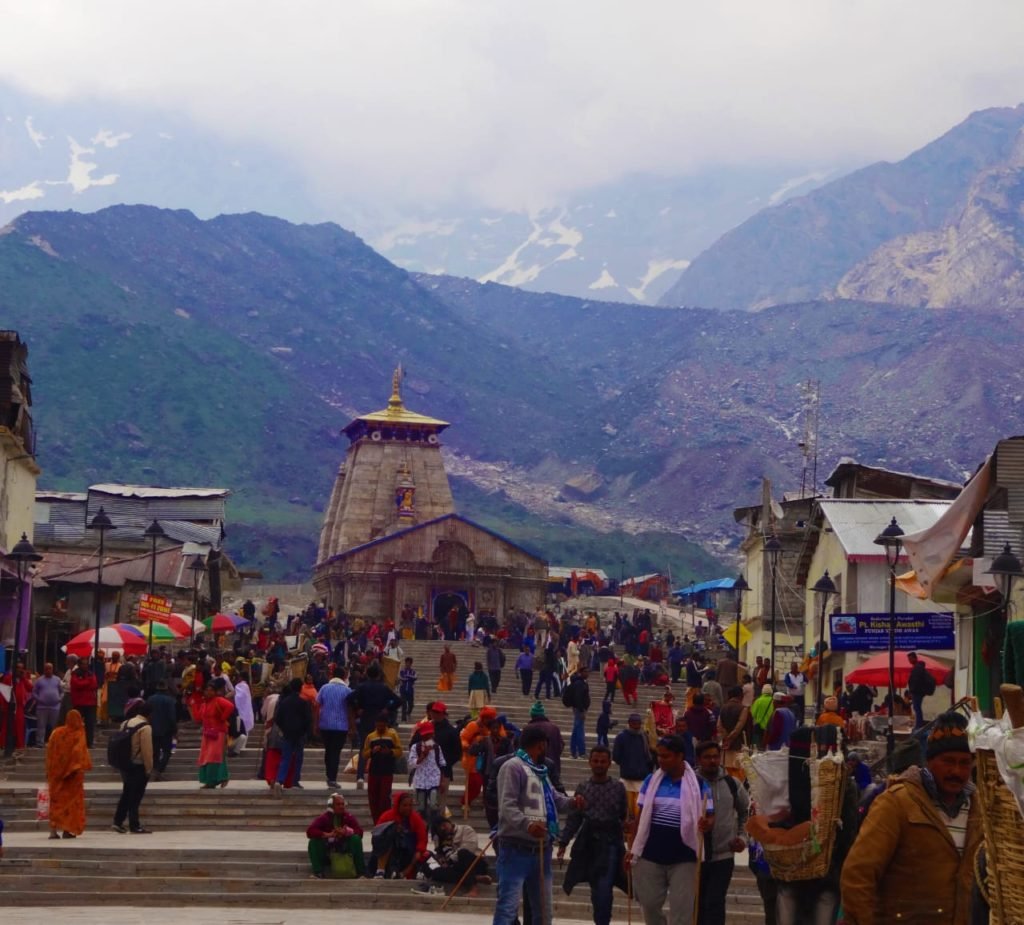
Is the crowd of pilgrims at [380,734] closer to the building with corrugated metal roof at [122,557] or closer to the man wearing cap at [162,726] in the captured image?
the man wearing cap at [162,726]

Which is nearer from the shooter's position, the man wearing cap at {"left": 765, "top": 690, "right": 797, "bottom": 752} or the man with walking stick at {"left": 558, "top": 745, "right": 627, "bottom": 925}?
the man with walking stick at {"left": 558, "top": 745, "right": 627, "bottom": 925}

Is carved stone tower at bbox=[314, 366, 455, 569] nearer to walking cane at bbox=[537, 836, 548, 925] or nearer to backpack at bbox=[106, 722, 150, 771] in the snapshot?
backpack at bbox=[106, 722, 150, 771]

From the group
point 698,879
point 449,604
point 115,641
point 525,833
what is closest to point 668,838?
point 698,879

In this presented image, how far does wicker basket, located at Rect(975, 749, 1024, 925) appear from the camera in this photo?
7.53m

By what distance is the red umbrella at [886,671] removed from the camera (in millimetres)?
29938

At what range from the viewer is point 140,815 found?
23047mm

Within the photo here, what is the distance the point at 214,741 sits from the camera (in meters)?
24.7

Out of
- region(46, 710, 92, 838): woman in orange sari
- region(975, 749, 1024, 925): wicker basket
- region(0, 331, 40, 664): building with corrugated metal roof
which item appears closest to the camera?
region(975, 749, 1024, 925): wicker basket

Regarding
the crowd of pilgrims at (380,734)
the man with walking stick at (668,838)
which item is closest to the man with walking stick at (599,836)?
the crowd of pilgrims at (380,734)

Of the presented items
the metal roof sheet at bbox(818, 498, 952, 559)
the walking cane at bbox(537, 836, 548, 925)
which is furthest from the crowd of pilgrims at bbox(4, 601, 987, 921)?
the metal roof sheet at bbox(818, 498, 952, 559)

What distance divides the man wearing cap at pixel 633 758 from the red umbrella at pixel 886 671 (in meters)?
10.8

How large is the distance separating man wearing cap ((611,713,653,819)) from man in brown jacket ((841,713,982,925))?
32.2 feet

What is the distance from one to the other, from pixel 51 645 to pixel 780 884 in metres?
36.8

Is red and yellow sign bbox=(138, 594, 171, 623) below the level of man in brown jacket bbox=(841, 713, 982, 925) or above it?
above
